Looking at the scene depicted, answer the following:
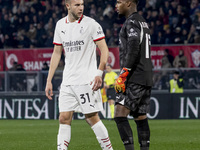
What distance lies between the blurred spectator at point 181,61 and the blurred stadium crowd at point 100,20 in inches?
73.3

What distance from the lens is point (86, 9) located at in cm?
2367

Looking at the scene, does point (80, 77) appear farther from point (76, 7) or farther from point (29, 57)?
point (29, 57)

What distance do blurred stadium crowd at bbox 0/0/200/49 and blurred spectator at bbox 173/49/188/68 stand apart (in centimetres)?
186

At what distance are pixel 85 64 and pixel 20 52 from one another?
13977 millimetres

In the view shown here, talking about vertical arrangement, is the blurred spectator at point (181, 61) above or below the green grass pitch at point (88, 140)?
above

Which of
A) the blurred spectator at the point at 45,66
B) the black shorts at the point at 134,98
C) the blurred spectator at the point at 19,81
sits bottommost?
the blurred spectator at the point at 19,81

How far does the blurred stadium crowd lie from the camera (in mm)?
20891

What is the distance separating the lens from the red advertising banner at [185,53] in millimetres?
18016

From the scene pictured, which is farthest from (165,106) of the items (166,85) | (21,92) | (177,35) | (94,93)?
(94,93)

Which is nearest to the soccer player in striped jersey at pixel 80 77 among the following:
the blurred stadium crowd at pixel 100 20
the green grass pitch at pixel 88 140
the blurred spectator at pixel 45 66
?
the green grass pitch at pixel 88 140

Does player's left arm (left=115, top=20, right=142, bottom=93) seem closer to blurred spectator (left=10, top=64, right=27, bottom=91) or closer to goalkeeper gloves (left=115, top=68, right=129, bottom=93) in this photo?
goalkeeper gloves (left=115, top=68, right=129, bottom=93)

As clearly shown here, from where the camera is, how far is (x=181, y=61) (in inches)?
722

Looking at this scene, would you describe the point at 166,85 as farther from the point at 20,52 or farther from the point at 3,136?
the point at 3,136

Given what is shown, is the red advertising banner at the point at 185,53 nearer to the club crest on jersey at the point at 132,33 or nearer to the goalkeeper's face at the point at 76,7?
the goalkeeper's face at the point at 76,7
